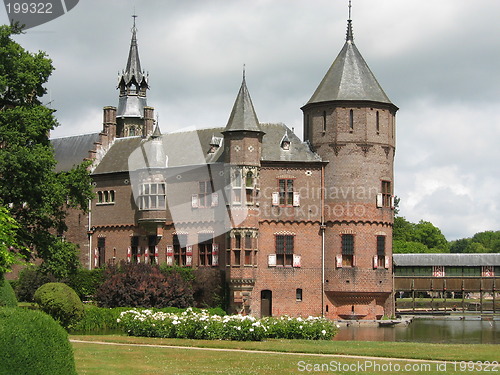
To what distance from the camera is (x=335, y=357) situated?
76.3 ft

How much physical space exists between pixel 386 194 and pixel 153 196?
51.5 feet

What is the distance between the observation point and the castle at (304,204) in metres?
48.1

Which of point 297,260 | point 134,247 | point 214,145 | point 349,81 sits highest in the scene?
point 349,81

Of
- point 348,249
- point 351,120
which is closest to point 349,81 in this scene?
point 351,120

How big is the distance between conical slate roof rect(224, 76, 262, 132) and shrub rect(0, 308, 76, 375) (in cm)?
3279

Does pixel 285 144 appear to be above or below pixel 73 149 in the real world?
below

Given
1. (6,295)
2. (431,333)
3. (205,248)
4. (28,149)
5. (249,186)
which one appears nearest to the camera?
(6,295)

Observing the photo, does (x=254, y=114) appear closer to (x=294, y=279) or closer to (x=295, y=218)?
(x=295, y=218)

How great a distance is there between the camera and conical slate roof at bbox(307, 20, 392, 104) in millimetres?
49656

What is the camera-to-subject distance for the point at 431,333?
4197cm

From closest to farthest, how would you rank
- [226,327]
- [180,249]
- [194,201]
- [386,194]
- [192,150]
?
1. [226,327]
2. [386,194]
3. [194,201]
4. [180,249]
5. [192,150]

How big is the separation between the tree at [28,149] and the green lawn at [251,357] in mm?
10333

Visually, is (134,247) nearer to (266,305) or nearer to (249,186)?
(249,186)

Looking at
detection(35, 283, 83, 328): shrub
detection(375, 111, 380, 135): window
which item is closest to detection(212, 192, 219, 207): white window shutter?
detection(375, 111, 380, 135): window
